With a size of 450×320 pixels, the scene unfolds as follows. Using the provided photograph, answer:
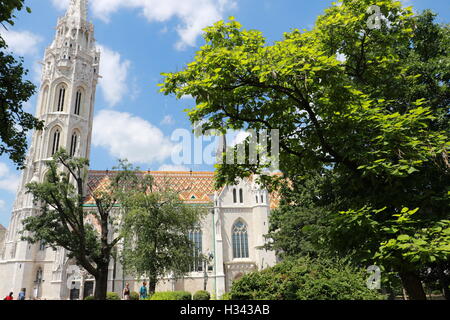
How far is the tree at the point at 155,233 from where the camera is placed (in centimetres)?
2177

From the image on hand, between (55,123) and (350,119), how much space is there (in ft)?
157

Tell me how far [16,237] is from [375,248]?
45.6 meters

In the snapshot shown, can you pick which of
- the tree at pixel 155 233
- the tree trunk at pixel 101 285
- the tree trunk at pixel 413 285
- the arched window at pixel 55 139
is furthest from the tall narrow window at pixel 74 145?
the tree trunk at pixel 413 285

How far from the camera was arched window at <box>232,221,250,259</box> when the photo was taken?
4116 cm

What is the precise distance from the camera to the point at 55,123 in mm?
45812

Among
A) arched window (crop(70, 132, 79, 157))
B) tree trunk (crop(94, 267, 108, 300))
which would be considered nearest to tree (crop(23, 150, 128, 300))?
tree trunk (crop(94, 267, 108, 300))

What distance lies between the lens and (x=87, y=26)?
182 feet

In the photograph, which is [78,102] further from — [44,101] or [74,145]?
[74,145]

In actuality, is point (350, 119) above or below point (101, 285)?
above

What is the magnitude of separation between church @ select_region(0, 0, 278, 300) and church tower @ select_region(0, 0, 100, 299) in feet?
0.36

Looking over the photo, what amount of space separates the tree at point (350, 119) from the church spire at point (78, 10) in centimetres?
5815

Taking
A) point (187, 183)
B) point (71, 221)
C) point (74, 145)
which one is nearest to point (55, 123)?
point (74, 145)

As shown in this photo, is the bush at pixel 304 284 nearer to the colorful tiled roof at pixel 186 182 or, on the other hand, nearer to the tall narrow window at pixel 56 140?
the colorful tiled roof at pixel 186 182
